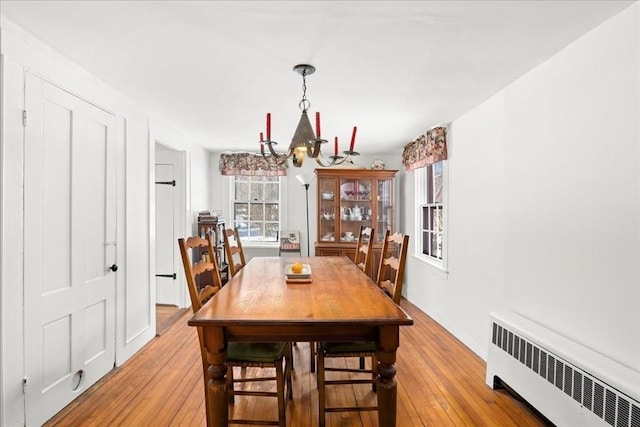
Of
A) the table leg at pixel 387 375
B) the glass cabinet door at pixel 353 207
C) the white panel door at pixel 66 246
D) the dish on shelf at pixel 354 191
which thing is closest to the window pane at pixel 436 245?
the glass cabinet door at pixel 353 207

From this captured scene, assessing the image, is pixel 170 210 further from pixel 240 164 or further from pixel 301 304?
pixel 301 304

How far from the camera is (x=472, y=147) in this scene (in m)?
3.25

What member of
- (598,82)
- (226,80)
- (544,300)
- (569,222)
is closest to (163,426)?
(226,80)

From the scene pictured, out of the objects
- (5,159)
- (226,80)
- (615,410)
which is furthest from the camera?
(226,80)

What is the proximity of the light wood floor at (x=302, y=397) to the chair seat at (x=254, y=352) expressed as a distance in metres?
0.48

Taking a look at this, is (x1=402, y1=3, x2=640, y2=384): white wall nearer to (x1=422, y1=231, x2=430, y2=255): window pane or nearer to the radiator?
the radiator

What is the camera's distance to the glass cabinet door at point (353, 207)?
5.36 meters

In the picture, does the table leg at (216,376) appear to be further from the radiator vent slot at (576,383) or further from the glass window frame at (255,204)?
the glass window frame at (255,204)

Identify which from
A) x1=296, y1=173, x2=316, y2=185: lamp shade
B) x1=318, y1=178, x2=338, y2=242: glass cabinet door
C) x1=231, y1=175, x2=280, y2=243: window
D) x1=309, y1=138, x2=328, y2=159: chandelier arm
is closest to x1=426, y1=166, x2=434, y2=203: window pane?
x1=318, y1=178, x2=338, y2=242: glass cabinet door

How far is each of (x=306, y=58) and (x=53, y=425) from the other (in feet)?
8.70

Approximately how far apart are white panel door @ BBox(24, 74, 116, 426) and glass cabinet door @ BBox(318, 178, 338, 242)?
10.1 feet

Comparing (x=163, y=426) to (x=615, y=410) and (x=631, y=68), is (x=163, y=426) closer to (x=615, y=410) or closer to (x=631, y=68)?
(x=615, y=410)

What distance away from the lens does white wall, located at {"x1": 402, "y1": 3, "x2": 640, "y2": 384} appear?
1689 millimetres

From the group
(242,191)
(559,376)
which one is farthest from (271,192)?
(559,376)
